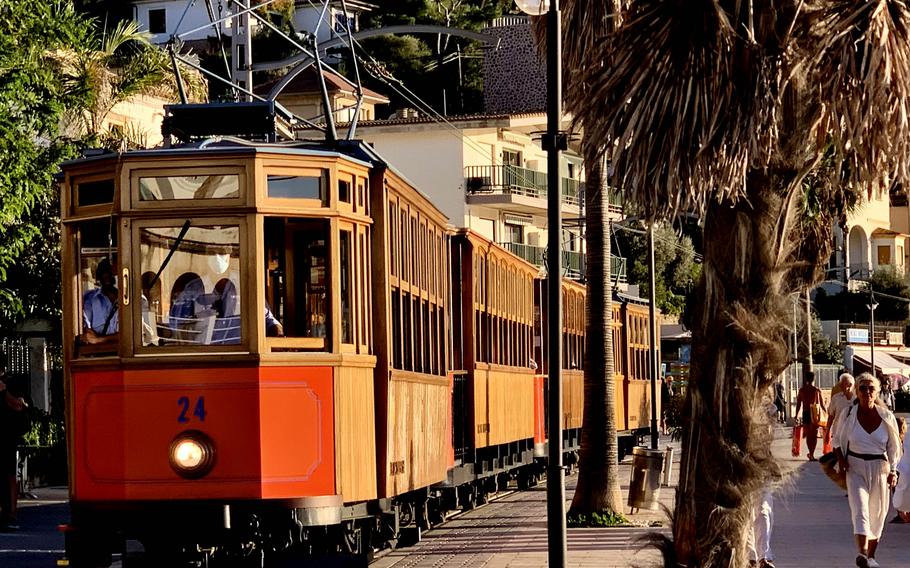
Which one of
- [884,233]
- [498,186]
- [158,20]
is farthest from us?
[884,233]

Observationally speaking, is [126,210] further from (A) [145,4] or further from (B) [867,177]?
(A) [145,4]

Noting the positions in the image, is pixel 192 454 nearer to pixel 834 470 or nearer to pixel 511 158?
pixel 834 470

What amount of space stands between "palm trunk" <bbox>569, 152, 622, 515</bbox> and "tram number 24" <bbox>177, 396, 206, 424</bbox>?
31.5ft

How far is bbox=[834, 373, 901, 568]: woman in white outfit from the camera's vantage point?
50.1 feet

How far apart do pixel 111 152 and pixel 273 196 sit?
1278mm

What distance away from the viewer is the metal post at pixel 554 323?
1299cm

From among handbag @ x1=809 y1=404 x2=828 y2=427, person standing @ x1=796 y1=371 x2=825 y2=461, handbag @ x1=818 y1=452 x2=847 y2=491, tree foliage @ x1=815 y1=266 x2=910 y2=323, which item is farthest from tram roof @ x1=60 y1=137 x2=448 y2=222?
tree foliage @ x1=815 y1=266 x2=910 y2=323

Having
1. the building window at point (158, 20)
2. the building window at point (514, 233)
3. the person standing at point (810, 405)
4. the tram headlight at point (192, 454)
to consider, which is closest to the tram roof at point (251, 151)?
the tram headlight at point (192, 454)

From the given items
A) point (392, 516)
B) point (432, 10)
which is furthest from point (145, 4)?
point (392, 516)

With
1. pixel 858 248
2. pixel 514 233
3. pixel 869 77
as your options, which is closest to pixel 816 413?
pixel 869 77

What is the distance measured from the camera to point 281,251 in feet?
41.8

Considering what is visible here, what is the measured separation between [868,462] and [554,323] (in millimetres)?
3611

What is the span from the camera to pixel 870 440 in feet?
50.2


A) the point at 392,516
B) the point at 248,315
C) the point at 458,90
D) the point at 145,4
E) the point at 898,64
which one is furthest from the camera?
the point at 145,4
